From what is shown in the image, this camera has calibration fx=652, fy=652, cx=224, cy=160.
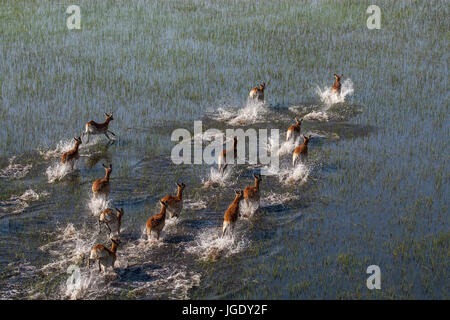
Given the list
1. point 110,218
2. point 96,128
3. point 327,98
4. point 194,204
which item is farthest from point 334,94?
point 110,218

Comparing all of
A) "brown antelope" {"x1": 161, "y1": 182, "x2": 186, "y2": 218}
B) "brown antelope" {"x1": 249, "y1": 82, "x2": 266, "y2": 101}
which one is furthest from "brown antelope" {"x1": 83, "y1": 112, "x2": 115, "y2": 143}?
"brown antelope" {"x1": 161, "y1": 182, "x2": 186, "y2": 218}

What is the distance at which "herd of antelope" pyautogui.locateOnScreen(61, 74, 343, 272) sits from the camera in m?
13.6

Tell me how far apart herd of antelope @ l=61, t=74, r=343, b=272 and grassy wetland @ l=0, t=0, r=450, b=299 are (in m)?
0.36

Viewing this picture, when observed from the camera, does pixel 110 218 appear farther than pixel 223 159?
No

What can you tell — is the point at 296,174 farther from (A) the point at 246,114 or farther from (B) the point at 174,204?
(A) the point at 246,114

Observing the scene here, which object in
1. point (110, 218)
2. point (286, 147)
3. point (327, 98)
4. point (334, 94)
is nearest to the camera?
point (110, 218)

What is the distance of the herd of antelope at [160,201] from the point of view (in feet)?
44.7

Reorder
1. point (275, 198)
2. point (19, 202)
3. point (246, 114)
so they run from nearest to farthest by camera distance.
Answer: point (19, 202), point (275, 198), point (246, 114)

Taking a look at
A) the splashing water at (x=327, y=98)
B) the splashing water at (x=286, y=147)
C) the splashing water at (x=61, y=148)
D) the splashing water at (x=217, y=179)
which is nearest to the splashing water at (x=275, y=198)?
the splashing water at (x=217, y=179)

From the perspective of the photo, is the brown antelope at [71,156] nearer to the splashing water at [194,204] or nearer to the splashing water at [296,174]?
the splashing water at [194,204]

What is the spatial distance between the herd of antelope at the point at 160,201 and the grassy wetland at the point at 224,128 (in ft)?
1.18

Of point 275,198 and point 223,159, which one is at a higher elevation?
point 223,159

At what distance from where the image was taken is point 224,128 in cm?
2180

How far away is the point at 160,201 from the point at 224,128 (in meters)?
7.16
